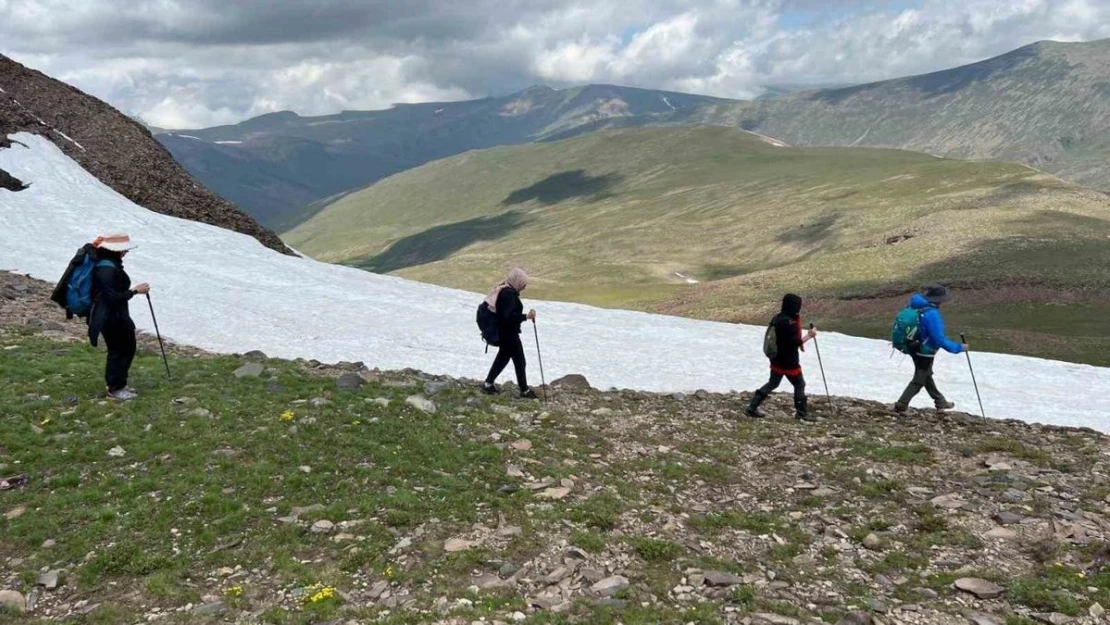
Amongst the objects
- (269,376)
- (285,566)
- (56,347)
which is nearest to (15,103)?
(56,347)

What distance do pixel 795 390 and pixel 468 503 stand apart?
34.9 ft

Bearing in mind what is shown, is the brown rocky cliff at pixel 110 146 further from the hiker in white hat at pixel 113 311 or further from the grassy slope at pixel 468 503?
the hiker in white hat at pixel 113 311

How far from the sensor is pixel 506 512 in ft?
41.1

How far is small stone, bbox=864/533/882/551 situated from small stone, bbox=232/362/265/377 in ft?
51.2

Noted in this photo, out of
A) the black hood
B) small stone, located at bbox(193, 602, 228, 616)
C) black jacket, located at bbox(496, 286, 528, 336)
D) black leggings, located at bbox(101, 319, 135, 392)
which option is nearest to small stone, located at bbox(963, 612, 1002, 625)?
the black hood

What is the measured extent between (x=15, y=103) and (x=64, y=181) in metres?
15.4

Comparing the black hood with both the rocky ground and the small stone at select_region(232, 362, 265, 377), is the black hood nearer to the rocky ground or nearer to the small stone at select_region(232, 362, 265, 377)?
the rocky ground

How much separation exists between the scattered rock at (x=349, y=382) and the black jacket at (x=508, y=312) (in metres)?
3.93

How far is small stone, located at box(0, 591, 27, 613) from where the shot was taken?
31.9 ft

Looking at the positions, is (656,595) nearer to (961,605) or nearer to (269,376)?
(961,605)

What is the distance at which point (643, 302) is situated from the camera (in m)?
105

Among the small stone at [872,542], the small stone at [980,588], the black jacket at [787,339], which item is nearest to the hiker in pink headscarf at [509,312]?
the black jacket at [787,339]

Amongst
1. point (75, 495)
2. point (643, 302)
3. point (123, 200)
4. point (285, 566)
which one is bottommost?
point (643, 302)

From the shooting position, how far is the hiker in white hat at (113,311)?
16.1 metres
